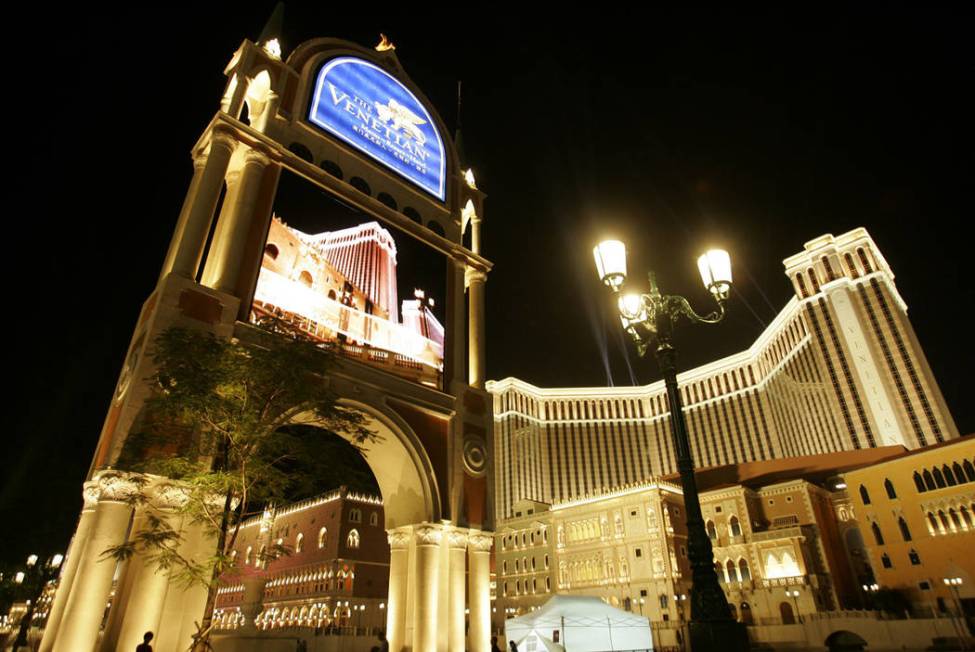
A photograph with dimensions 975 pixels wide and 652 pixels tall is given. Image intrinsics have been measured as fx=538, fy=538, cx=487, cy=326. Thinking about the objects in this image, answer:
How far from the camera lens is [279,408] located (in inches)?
423

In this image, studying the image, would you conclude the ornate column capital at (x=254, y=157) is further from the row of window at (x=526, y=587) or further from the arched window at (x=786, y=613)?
the row of window at (x=526, y=587)

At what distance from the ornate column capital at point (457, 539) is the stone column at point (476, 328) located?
5.07 m

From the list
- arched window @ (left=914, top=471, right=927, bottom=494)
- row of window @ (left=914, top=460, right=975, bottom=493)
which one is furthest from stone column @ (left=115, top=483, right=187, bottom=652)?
arched window @ (left=914, top=471, right=927, bottom=494)

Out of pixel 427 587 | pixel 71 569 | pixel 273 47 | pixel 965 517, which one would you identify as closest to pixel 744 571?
pixel 965 517

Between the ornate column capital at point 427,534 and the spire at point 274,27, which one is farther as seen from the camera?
the spire at point 274,27

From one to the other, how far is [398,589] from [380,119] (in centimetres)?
1609

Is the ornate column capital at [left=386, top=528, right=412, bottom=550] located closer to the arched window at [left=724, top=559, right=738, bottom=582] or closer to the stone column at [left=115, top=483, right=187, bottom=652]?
the stone column at [left=115, top=483, right=187, bottom=652]

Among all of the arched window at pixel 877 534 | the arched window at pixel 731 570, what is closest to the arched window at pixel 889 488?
the arched window at pixel 877 534

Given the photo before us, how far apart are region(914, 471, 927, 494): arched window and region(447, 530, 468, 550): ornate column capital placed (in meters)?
38.3

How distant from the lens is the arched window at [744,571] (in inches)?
1843

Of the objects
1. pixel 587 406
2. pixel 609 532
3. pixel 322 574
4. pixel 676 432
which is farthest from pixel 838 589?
pixel 587 406

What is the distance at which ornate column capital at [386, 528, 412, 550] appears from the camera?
1590 cm

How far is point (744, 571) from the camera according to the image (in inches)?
1865

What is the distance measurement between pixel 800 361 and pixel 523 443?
1984 inches
